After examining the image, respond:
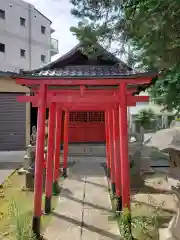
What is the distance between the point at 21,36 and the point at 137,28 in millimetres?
26123

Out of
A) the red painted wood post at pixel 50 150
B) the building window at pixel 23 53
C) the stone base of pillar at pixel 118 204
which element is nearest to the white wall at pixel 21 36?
the building window at pixel 23 53

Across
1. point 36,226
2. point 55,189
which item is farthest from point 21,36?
point 36,226

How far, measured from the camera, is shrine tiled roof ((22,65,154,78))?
604 centimetres

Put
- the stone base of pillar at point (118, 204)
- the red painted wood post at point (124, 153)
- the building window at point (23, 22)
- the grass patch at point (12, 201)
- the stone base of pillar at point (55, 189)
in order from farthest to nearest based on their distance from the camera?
the building window at point (23, 22), the stone base of pillar at point (55, 189), the stone base of pillar at point (118, 204), the grass patch at point (12, 201), the red painted wood post at point (124, 153)

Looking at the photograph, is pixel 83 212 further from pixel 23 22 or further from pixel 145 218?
pixel 23 22

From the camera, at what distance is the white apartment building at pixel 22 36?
27.3 metres

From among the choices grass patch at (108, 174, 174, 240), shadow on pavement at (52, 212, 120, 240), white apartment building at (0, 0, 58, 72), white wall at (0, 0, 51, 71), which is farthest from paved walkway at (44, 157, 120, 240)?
white wall at (0, 0, 51, 71)

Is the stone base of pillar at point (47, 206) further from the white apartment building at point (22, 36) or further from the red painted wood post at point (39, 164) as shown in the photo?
the white apartment building at point (22, 36)

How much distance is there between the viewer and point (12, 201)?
24.8 feet

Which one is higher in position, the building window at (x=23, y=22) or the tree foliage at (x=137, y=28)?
the building window at (x=23, y=22)

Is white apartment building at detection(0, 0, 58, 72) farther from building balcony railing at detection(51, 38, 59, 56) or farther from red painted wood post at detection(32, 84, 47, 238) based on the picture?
red painted wood post at detection(32, 84, 47, 238)

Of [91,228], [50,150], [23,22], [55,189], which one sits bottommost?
[91,228]

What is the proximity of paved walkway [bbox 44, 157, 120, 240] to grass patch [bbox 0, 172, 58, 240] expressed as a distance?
15.5 inches

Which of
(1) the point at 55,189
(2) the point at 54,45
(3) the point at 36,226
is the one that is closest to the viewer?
(3) the point at 36,226
